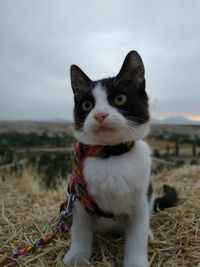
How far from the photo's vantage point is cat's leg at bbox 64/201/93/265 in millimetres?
1934

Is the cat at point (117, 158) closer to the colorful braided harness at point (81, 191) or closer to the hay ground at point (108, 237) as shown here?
the colorful braided harness at point (81, 191)

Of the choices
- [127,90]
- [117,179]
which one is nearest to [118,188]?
[117,179]

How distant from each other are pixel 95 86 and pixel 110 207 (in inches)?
26.6

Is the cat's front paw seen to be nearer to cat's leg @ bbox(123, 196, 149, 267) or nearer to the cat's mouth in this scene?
cat's leg @ bbox(123, 196, 149, 267)

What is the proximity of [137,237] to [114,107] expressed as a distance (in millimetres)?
719

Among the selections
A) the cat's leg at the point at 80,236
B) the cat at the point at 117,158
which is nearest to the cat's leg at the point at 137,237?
the cat at the point at 117,158

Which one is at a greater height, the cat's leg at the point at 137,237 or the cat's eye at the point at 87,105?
the cat's eye at the point at 87,105

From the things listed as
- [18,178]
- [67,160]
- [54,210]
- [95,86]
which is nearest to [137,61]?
[95,86]

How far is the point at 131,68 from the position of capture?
1942 millimetres

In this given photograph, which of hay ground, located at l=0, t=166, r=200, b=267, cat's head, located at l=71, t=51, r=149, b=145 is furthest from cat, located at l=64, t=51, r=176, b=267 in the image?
hay ground, located at l=0, t=166, r=200, b=267

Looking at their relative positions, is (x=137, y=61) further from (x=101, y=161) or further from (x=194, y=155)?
(x=194, y=155)

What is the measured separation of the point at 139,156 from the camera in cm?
187

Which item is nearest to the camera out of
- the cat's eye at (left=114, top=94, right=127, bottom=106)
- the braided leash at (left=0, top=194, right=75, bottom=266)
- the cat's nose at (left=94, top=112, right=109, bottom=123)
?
the cat's nose at (left=94, top=112, right=109, bottom=123)

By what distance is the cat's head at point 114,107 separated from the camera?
5.77 feet
